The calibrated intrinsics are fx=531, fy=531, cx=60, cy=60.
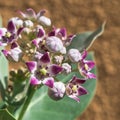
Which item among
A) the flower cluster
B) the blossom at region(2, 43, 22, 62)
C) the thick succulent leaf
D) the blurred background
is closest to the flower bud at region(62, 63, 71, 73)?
the flower cluster

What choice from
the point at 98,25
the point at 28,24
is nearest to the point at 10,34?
the point at 28,24

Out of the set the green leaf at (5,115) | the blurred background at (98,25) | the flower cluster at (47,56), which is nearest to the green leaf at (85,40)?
the flower cluster at (47,56)

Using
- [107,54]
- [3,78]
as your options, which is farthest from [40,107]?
[107,54]

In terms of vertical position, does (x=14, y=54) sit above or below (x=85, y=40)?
above

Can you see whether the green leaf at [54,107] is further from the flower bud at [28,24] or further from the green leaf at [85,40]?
the flower bud at [28,24]

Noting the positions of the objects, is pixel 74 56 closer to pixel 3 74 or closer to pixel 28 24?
pixel 28 24

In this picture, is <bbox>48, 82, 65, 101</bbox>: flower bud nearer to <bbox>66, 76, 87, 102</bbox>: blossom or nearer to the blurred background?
<bbox>66, 76, 87, 102</bbox>: blossom
